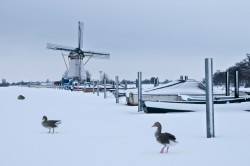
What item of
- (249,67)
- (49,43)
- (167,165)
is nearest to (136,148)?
(167,165)

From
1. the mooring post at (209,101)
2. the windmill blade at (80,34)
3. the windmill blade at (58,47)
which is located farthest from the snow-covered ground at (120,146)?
the windmill blade at (80,34)

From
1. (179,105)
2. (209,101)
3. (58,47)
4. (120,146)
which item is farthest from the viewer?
(58,47)

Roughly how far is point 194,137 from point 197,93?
10.8m

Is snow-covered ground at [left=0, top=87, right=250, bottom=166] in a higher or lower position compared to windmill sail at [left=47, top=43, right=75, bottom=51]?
lower

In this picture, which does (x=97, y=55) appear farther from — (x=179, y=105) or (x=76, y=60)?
(x=179, y=105)

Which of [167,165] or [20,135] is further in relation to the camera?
[20,135]

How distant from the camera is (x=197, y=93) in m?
19.6

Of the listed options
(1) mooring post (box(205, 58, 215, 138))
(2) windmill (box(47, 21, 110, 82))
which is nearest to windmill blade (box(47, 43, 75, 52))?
(2) windmill (box(47, 21, 110, 82))

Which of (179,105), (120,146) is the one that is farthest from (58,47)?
(120,146)

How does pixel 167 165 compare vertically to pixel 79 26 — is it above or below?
below

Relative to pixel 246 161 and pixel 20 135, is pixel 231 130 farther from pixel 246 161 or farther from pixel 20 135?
pixel 20 135

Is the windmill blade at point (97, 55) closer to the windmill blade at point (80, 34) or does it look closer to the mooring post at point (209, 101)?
the windmill blade at point (80, 34)

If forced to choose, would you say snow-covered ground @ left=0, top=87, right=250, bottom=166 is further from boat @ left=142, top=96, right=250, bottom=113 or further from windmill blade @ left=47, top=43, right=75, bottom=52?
windmill blade @ left=47, top=43, right=75, bottom=52

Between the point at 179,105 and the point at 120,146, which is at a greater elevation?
the point at 179,105
